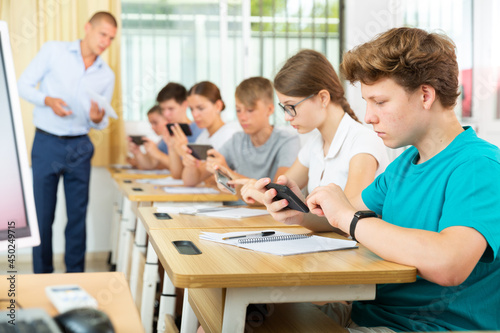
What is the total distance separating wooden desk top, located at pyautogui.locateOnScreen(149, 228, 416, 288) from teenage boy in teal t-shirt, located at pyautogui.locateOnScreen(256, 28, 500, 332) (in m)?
0.05

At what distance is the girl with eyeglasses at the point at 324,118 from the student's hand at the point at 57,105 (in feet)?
6.58

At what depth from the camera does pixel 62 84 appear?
13.0ft

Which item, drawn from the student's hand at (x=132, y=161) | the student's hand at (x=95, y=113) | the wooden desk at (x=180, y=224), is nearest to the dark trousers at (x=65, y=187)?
the student's hand at (x=95, y=113)

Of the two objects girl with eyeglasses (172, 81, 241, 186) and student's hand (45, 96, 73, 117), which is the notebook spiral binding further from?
student's hand (45, 96, 73, 117)

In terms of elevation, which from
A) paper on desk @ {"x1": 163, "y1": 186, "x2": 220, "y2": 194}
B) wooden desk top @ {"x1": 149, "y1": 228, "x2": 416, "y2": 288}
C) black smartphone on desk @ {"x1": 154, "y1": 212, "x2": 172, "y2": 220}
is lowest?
paper on desk @ {"x1": 163, "y1": 186, "x2": 220, "y2": 194}

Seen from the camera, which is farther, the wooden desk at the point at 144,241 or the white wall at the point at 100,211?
the white wall at the point at 100,211

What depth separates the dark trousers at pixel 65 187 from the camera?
379 cm

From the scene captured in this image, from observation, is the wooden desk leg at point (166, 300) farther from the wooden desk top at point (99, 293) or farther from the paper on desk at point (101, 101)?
the paper on desk at point (101, 101)

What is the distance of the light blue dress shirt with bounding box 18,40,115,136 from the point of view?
383cm

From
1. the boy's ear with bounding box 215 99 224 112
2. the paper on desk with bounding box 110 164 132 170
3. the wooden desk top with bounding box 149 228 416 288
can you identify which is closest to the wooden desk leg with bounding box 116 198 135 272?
the boy's ear with bounding box 215 99 224 112

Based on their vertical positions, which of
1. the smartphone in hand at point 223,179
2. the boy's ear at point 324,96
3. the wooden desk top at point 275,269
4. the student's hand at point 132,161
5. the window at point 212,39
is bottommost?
the student's hand at point 132,161

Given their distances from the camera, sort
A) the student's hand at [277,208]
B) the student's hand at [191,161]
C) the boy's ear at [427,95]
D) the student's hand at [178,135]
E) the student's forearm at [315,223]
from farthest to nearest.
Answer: the student's hand at [178,135] → the student's hand at [191,161] → the student's forearm at [315,223] → the student's hand at [277,208] → the boy's ear at [427,95]

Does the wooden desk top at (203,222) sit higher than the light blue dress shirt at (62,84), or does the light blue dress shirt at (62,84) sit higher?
the light blue dress shirt at (62,84)

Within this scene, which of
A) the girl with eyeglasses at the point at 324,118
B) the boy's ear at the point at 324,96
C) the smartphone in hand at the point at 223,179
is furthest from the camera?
the smartphone in hand at the point at 223,179
